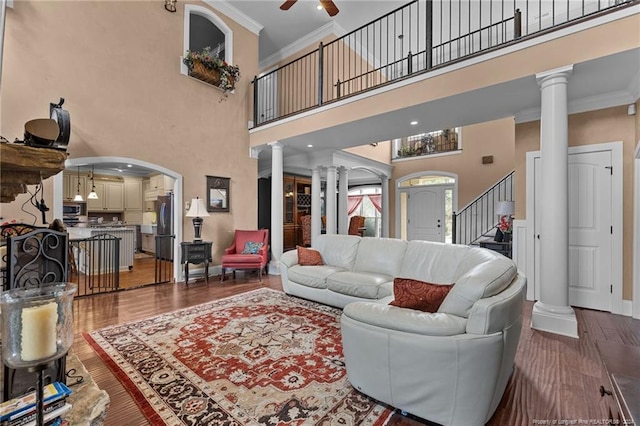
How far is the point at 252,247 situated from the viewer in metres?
5.47

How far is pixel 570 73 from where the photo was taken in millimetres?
2908

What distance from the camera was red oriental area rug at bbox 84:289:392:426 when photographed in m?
1.78

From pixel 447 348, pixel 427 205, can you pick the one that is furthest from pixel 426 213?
pixel 447 348

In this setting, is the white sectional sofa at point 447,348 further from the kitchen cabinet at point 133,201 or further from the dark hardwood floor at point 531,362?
the kitchen cabinet at point 133,201

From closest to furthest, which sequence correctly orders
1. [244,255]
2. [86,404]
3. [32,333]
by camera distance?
[32,333]
[86,404]
[244,255]

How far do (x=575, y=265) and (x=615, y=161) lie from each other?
1.37 metres

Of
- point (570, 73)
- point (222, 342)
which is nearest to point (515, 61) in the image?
point (570, 73)

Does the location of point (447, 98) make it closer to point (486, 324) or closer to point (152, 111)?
point (486, 324)

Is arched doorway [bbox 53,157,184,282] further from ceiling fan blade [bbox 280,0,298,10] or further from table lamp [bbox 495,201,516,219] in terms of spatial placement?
table lamp [bbox 495,201,516,219]

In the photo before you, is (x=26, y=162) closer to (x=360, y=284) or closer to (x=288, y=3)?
(x=360, y=284)

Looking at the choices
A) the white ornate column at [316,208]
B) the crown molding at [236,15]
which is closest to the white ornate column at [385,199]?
the white ornate column at [316,208]

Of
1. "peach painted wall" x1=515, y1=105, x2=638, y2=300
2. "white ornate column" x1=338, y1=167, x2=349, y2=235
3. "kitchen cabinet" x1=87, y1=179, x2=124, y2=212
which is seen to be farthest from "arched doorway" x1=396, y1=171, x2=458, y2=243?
"kitchen cabinet" x1=87, y1=179, x2=124, y2=212

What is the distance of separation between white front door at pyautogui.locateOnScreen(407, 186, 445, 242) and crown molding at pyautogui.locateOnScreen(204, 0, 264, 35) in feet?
19.7

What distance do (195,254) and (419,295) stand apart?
13.7 feet
